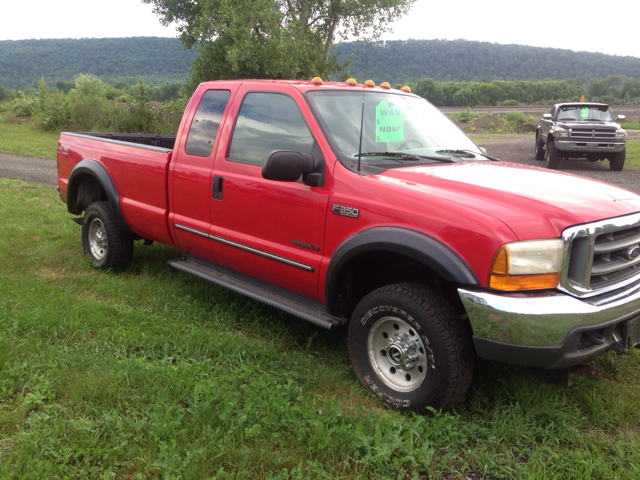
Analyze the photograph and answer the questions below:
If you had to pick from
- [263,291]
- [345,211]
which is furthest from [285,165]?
[263,291]

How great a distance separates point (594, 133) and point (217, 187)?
12.1 m

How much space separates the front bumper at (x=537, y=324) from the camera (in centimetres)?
255

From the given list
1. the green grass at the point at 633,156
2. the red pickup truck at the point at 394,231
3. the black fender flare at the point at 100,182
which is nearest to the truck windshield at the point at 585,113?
the green grass at the point at 633,156

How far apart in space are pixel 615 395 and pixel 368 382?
148cm

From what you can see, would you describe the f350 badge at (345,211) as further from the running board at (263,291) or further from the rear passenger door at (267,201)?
the running board at (263,291)

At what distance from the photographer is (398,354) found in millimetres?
3098

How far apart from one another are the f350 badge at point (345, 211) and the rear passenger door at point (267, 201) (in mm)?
93

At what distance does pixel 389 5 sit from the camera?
21391 millimetres

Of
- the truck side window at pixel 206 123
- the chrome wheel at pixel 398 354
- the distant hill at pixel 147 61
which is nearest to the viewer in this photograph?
the chrome wheel at pixel 398 354

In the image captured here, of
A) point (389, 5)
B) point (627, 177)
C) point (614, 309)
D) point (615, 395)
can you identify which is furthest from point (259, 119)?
point (389, 5)

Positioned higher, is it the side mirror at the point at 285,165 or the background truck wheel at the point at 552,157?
the side mirror at the point at 285,165

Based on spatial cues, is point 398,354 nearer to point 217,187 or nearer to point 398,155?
point 398,155

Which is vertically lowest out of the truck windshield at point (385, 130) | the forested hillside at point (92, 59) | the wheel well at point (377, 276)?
the wheel well at point (377, 276)

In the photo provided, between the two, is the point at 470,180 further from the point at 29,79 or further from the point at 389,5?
the point at 29,79
